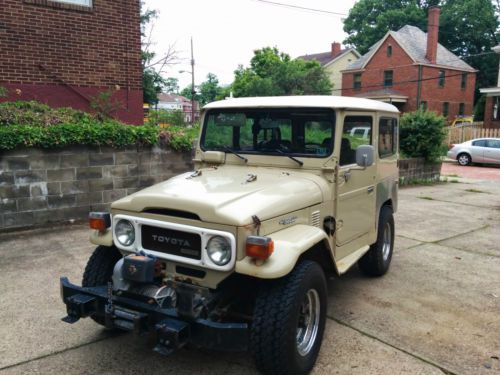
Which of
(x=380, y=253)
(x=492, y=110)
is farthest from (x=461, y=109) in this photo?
(x=380, y=253)

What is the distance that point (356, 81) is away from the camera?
39.8 meters

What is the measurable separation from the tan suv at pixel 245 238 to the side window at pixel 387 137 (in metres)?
0.53

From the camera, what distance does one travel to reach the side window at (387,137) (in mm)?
4863

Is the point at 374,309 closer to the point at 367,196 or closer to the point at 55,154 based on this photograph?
the point at 367,196

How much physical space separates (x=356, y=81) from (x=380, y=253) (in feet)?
121

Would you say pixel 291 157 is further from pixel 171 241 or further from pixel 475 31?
pixel 475 31

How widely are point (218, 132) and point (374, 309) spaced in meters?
2.28

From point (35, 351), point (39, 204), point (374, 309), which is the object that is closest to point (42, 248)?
point (39, 204)

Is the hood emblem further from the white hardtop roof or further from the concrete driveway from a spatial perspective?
the concrete driveway

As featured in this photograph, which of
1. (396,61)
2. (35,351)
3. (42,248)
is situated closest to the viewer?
(35,351)

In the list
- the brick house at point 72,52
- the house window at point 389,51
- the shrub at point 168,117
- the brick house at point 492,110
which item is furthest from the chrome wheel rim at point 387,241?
the house window at point 389,51

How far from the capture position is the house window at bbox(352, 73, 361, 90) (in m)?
39.5

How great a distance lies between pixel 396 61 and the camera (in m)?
36.0

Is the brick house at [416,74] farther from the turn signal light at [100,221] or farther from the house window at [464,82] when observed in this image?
the turn signal light at [100,221]
